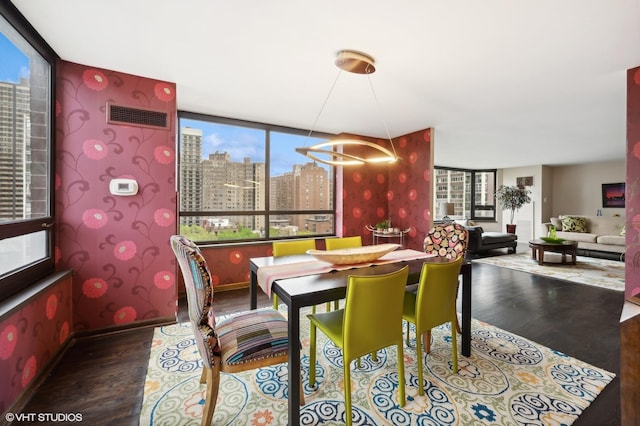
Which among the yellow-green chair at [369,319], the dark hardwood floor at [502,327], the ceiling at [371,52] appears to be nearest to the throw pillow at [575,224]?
the dark hardwood floor at [502,327]

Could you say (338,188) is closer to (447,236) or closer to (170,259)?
(447,236)

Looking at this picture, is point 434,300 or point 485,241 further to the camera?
point 485,241

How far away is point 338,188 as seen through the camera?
15.3 ft

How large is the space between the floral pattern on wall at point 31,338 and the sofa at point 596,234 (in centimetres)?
862

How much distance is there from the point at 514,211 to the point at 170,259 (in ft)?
31.7

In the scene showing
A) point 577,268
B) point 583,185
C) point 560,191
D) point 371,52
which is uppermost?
point 371,52

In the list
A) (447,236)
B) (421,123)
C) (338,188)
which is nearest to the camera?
(447,236)

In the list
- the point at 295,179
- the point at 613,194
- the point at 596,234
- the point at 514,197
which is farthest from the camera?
the point at 514,197

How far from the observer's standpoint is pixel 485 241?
6184 mm

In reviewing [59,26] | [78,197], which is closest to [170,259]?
[78,197]

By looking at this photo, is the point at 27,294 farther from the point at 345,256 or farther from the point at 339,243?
the point at 339,243

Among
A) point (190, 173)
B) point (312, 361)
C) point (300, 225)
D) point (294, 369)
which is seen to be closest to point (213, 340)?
point (294, 369)

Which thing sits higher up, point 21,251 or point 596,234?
point 21,251

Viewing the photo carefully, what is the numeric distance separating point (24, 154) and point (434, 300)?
9.95 ft
